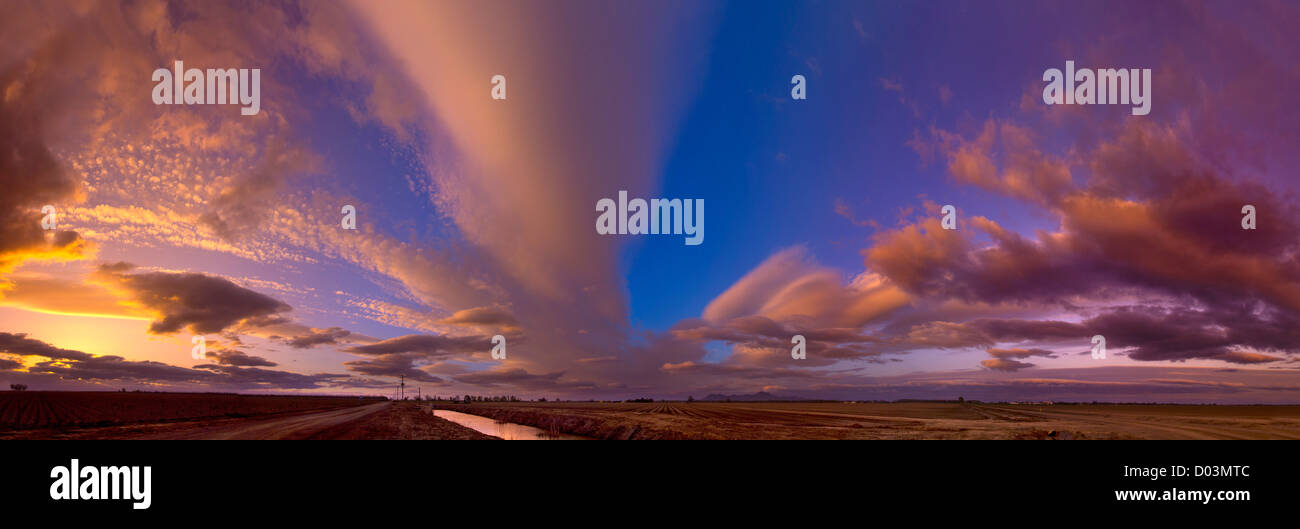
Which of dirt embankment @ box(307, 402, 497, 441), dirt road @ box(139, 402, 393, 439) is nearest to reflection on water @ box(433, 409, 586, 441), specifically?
dirt embankment @ box(307, 402, 497, 441)

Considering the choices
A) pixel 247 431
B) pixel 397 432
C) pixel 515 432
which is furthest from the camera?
pixel 515 432

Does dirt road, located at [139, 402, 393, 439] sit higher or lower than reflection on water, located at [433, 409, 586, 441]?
higher

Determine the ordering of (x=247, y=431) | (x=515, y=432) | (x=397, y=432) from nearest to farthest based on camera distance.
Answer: (x=247, y=431) < (x=397, y=432) < (x=515, y=432)

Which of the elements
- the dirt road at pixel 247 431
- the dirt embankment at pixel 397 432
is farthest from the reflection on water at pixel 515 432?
the dirt road at pixel 247 431

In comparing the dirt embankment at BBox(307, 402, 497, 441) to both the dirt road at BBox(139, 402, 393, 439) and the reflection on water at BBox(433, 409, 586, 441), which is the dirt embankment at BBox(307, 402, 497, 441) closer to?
the dirt road at BBox(139, 402, 393, 439)

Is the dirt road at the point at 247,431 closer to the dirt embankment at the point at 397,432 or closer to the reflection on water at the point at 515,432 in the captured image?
the dirt embankment at the point at 397,432

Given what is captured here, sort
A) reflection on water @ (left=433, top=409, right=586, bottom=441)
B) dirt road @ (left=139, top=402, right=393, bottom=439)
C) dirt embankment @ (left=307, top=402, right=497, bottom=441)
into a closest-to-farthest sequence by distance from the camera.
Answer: dirt road @ (left=139, top=402, right=393, bottom=439), dirt embankment @ (left=307, top=402, right=497, bottom=441), reflection on water @ (left=433, top=409, right=586, bottom=441)

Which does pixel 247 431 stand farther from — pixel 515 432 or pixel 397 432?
pixel 515 432

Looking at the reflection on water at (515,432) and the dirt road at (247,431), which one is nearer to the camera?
the dirt road at (247,431)

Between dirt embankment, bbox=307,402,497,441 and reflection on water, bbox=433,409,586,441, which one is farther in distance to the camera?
reflection on water, bbox=433,409,586,441

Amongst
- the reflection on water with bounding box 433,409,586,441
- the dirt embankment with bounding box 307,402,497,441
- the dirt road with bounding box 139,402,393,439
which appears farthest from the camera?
the reflection on water with bounding box 433,409,586,441

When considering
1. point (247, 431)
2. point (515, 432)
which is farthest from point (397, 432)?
point (515, 432)
